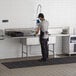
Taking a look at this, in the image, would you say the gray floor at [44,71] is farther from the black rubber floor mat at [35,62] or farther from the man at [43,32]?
the man at [43,32]

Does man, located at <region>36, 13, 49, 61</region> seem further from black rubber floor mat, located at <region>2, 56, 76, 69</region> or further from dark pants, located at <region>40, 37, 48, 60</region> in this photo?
black rubber floor mat, located at <region>2, 56, 76, 69</region>

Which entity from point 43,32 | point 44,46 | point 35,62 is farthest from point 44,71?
point 43,32

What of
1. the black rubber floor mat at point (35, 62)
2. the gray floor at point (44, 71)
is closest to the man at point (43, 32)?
the black rubber floor mat at point (35, 62)

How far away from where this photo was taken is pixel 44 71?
6953mm

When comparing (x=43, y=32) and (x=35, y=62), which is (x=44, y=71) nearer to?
(x=35, y=62)

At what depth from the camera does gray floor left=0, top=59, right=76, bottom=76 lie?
6668mm

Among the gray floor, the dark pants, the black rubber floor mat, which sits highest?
the dark pants

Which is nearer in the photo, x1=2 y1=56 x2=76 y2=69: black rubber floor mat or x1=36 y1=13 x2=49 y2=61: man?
x1=2 y1=56 x2=76 y2=69: black rubber floor mat

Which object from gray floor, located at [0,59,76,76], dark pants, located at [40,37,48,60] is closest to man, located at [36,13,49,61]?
dark pants, located at [40,37,48,60]

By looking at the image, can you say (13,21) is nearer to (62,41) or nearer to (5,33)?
(5,33)

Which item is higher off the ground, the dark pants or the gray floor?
the dark pants

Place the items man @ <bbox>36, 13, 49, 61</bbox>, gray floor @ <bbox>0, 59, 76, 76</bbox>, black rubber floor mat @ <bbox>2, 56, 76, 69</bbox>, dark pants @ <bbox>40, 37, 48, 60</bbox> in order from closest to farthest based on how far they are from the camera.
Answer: gray floor @ <bbox>0, 59, 76, 76</bbox> → black rubber floor mat @ <bbox>2, 56, 76, 69</bbox> → man @ <bbox>36, 13, 49, 61</bbox> → dark pants @ <bbox>40, 37, 48, 60</bbox>

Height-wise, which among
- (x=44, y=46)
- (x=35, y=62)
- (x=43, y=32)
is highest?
(x=43, y=32)

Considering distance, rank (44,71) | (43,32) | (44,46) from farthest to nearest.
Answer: (44,46) < (43,32) < (44,71)
